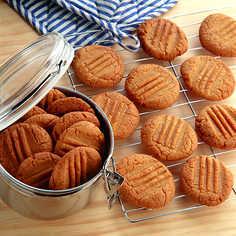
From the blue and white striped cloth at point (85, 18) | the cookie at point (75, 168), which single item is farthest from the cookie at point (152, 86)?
the cookie at point (75, 168)

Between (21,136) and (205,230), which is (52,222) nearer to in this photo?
(21,136)

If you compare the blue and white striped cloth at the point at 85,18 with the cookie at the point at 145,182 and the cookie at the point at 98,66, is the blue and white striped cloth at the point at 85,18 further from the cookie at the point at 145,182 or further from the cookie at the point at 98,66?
the cookie at the point at 145,182

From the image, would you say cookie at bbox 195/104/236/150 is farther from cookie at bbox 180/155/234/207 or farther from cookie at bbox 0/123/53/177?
cookie at bbox 0/123/53/177

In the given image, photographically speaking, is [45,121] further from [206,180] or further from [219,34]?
[219,34]

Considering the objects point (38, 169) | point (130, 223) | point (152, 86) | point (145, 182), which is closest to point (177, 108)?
point (152, 86)

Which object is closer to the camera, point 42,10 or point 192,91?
point 192,91

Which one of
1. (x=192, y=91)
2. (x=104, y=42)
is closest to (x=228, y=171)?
(x=192, y=91)
